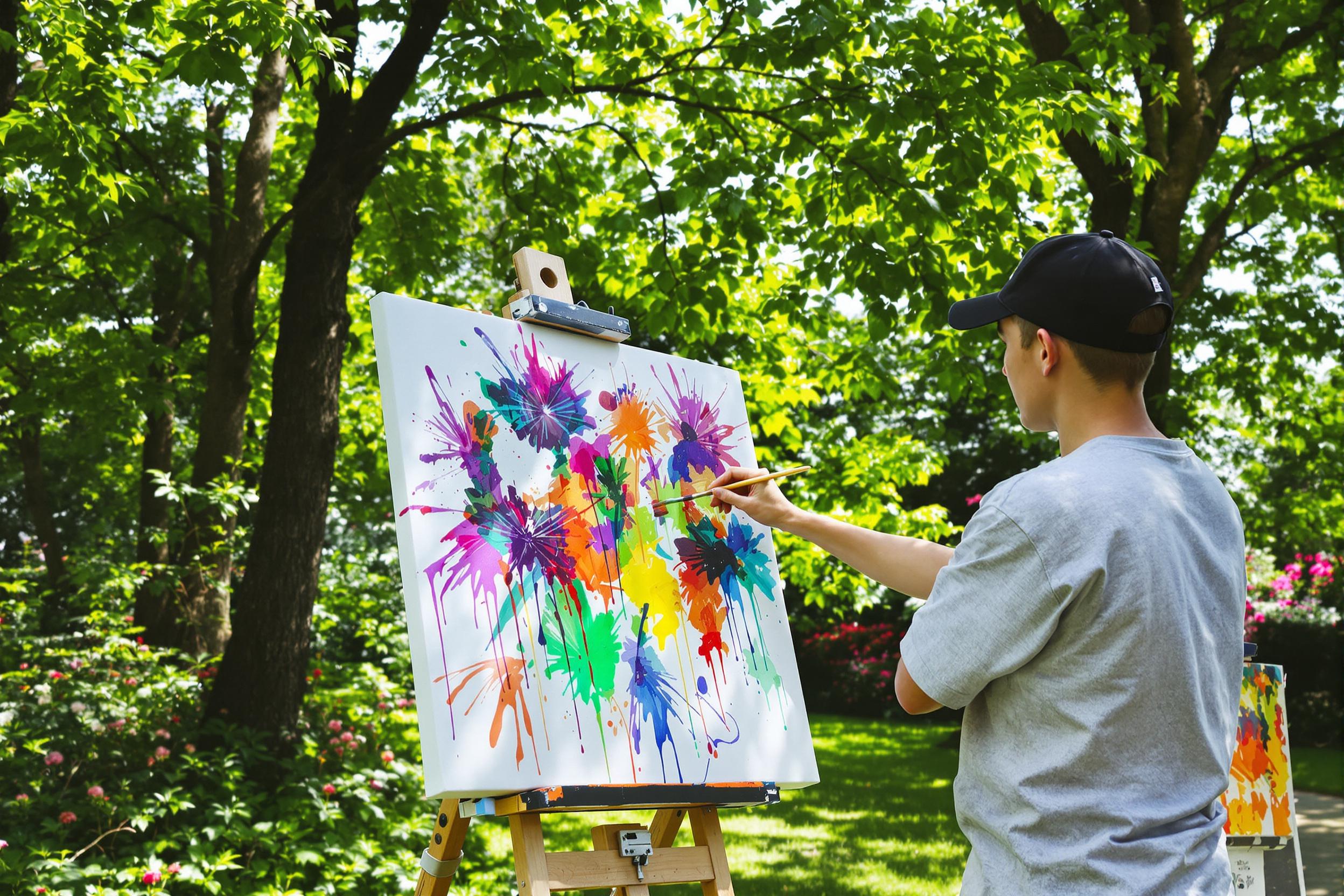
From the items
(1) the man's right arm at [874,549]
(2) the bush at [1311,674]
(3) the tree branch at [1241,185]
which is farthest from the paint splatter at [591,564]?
(2) the bush at [1311,674]

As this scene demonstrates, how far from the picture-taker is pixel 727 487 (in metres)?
2.32

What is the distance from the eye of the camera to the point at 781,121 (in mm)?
4254

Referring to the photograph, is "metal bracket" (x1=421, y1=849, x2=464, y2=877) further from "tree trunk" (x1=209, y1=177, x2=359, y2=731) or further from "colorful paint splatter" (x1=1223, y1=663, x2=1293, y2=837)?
"tree trunk" (x1=209, y1=177, x2=359, y2=731)

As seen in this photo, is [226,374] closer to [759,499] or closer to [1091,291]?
[759,499]

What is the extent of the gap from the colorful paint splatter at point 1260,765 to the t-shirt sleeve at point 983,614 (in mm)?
1740

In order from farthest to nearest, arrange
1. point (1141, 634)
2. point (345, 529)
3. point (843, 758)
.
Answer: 1. point (345, 529)
2. point (843, 758)
3. point (1141, 634)

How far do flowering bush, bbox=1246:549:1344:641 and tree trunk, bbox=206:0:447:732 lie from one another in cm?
989

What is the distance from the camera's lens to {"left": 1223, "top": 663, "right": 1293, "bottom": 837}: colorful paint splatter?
263cm

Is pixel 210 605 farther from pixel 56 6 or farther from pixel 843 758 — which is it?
pixel 843 758

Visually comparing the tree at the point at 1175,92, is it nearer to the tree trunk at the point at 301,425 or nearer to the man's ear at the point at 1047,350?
the tree trunk at the point at 301,425

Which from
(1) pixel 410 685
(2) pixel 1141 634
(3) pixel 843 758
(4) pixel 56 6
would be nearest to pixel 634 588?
(2) pixel 1141 634

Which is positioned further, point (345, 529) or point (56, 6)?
point (345, 529)

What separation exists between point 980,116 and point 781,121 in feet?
2.68

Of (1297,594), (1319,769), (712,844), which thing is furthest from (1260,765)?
(1297,594)
